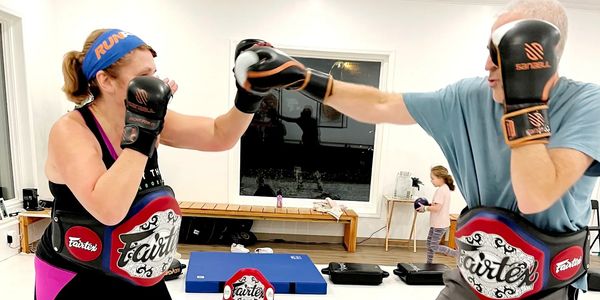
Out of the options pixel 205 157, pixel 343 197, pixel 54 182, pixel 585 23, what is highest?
pixel 585 23

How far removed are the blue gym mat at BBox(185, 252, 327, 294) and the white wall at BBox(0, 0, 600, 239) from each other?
6.75 feet

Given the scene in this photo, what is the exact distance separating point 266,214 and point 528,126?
361cm

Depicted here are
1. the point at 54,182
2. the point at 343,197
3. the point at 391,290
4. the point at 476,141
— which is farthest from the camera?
Result: the point at 343,197

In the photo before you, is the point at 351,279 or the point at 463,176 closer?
the point at 463,176

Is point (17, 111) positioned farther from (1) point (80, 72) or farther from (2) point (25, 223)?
(1) point (80, 72)

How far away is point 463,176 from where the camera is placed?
113cm

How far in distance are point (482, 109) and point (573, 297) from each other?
23.7 inches

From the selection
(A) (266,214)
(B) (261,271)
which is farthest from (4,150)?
(B) (261,271)

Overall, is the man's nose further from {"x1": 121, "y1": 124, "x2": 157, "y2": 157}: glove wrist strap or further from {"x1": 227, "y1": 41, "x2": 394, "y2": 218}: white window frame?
{"x1": 227, "y1": 41, "x2": 394, "y2": 218}: white window frame

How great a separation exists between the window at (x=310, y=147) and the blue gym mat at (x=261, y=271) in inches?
83.7

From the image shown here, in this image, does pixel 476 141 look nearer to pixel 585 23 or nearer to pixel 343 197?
pixel 343 197

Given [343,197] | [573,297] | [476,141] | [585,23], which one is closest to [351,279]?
[573,297]

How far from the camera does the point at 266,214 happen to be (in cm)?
420

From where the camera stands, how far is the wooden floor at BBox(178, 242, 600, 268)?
4047 mm
